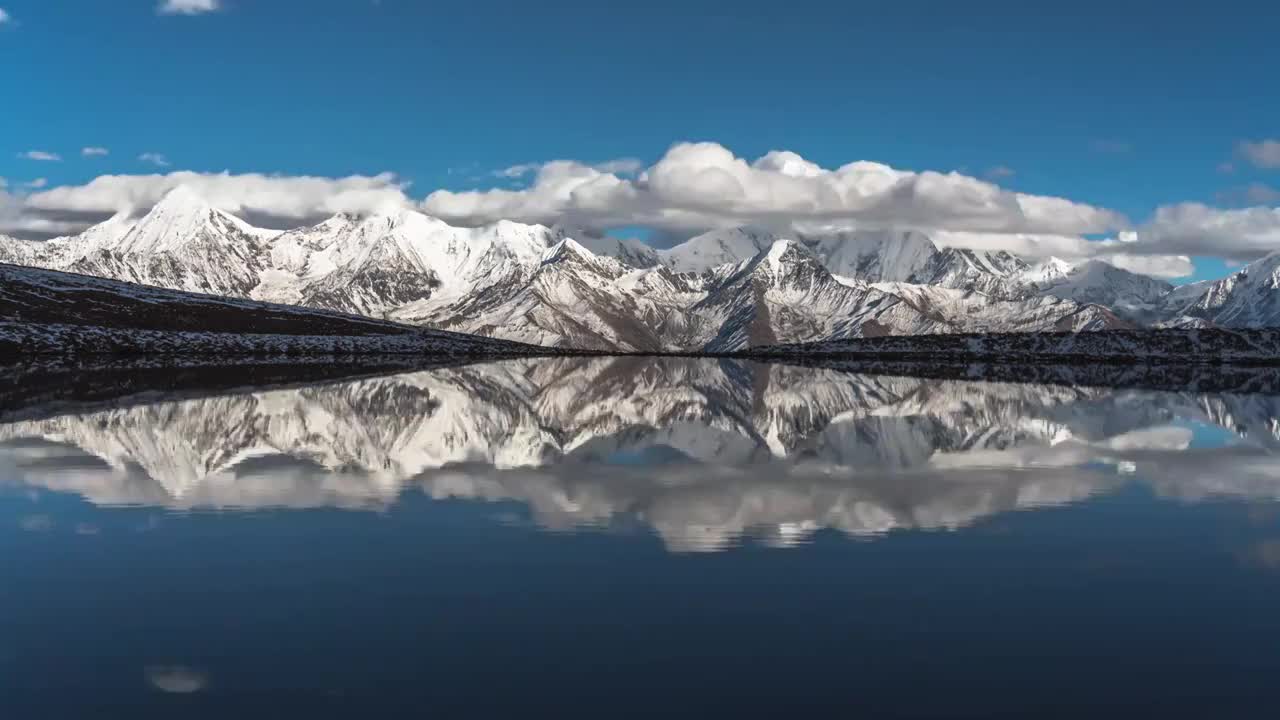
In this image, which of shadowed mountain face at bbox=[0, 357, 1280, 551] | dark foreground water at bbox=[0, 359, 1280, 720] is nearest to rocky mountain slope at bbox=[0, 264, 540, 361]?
shadowed mountain face at bbox=[0, 357, 1280, 551]

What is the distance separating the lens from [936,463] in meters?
37.8

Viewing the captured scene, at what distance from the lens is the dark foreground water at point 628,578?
556 inches

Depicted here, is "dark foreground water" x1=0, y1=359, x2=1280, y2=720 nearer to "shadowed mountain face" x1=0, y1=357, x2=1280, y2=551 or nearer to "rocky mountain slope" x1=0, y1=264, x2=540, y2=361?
"shadowed mountain face" x1=0, y1=357, x2=1280, y2=551

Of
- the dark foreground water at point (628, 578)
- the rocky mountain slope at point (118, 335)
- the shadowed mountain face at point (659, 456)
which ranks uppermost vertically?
the rocky mountain slope at point (118, 335)

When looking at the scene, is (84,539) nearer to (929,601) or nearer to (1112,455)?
(929,601)

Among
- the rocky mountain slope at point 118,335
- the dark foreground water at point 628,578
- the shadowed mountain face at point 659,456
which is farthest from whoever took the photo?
the rocky mountain slope at point 118,335

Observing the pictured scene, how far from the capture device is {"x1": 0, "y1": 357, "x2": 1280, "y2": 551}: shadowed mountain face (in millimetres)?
28484

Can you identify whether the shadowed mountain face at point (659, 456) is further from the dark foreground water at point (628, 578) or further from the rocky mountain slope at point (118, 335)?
the rocky mountain slope at point (118, 335)

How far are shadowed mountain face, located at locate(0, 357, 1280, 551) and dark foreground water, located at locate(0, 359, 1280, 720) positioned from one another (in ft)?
0.90

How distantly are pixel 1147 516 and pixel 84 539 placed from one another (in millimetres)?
26032

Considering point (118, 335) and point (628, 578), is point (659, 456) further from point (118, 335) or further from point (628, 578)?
point (118, 335)

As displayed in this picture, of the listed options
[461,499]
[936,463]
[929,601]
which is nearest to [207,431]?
[461,499]

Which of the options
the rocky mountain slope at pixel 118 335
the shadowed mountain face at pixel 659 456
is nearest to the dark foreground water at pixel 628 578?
the shadowed mountain face at pixel 659 456

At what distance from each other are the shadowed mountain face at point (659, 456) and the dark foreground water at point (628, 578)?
0.27 meters
